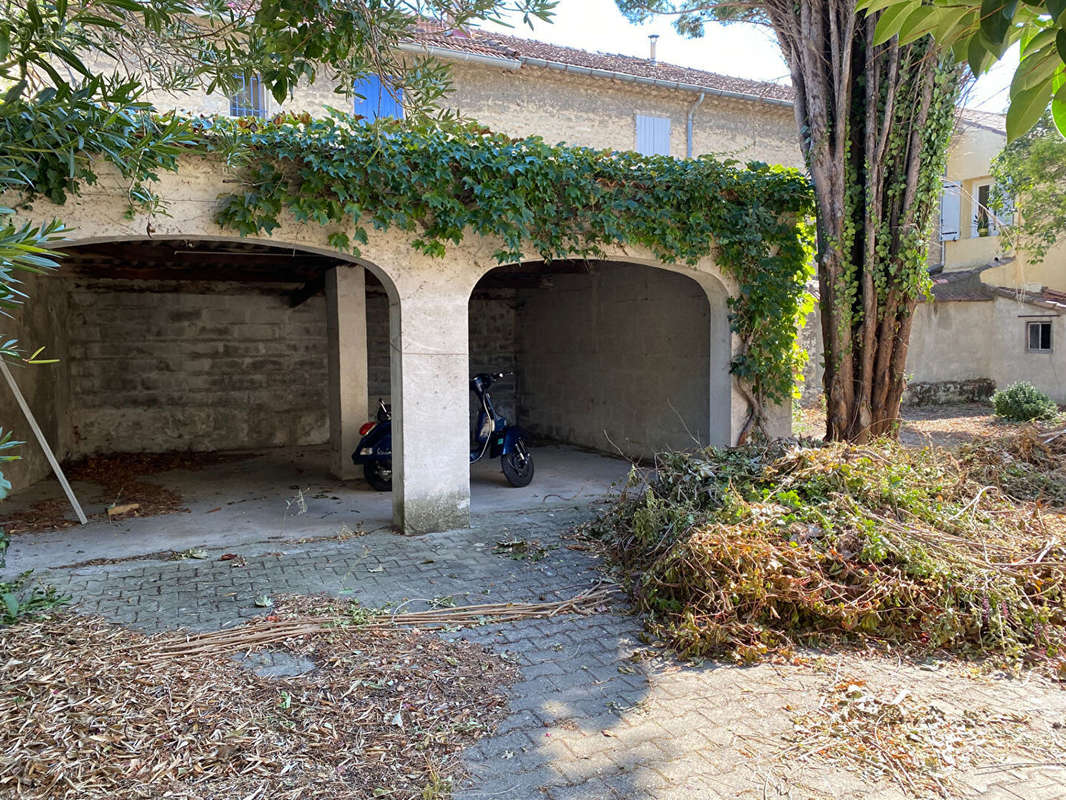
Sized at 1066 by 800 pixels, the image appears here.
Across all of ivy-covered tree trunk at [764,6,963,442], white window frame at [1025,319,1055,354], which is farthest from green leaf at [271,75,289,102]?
white window frame at [1025,319,1055,354]

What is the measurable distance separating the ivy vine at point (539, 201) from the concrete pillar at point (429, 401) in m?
0.43

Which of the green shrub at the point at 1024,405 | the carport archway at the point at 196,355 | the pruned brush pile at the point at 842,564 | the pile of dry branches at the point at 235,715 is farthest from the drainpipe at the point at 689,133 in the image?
the pile of dry branches at the point at 235,715

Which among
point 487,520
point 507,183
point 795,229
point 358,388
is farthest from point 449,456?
point 795,229

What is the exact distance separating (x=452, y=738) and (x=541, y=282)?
878 cm

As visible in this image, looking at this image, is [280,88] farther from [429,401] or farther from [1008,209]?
[1008,209]

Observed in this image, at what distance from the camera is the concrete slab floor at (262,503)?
5.82 m

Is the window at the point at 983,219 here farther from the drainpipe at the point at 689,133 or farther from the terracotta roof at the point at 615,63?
the drainpipe at the point at 689,133

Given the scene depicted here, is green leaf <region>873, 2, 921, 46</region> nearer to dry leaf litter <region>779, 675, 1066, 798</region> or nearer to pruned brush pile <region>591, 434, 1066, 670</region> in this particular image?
dry leaf litter <region>779, 675, 1066, 798</region>

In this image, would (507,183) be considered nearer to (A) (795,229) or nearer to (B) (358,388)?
(A) (795,229)

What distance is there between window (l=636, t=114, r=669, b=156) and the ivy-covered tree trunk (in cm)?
624

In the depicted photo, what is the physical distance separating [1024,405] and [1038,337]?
363 centimetres

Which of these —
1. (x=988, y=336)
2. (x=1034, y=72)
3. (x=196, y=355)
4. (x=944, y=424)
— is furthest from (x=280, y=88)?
(x=988, y=336)

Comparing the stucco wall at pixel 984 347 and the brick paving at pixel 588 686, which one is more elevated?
the stucco wall at pixel 984 347

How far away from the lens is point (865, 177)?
6.86 metres
